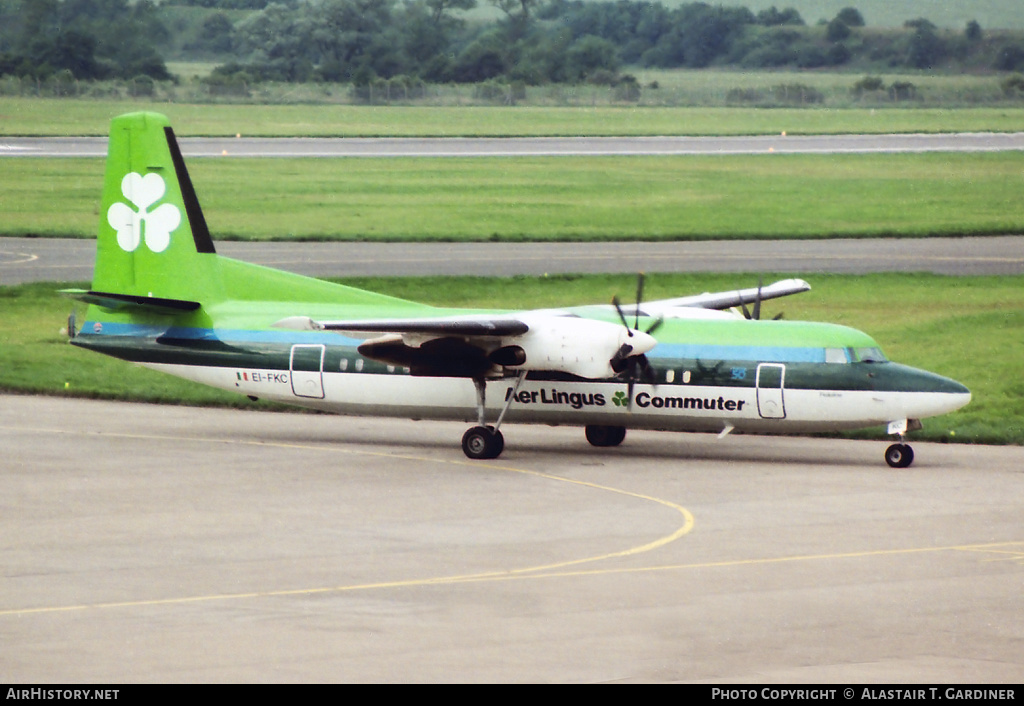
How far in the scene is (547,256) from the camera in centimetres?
5056

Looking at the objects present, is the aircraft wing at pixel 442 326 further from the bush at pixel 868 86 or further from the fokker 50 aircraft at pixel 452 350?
the bush at pixel 868 86

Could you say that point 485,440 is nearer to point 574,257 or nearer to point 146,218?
point 146,218

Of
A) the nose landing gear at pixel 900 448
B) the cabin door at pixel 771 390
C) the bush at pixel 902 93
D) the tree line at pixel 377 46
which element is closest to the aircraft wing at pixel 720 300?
the cabin door at pixel 771 390

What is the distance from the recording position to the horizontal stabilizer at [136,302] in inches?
1083

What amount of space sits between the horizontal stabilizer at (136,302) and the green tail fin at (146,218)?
66cm

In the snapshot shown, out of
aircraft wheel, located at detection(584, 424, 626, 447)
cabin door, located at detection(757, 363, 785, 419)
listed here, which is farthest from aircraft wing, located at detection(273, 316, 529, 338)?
cabin door, located at detection(757, 363, 785, 419)

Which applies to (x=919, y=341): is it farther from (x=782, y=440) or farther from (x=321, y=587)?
(x=321, y=587)

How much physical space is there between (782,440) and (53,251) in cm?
3175

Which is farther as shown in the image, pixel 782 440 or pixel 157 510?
pixel 782 440

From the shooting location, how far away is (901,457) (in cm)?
2534

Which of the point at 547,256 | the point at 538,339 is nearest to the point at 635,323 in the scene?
the point at 538,339
